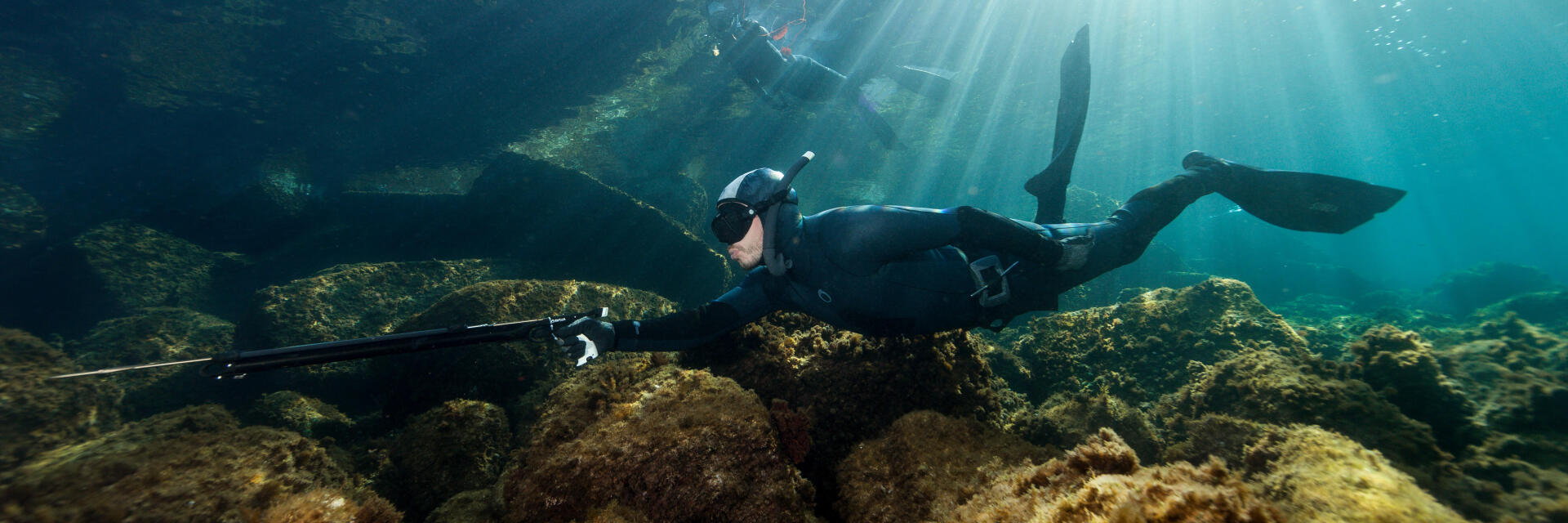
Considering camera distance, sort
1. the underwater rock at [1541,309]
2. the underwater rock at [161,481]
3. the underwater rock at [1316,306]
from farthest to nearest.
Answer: the underwater rock at [1316,306] < the underwater rock at [1541,309] < the underwater rock at [161,481]

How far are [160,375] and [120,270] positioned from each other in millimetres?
6254

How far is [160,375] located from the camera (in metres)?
6.60

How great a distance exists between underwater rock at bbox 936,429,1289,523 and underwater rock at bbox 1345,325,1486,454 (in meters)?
2.45

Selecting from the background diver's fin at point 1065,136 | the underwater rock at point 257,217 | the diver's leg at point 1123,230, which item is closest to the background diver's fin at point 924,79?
the background diver's fin at point 1065,136

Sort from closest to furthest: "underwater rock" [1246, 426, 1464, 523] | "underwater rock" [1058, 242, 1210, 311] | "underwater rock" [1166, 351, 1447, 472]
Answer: "underwater rock" [1246, 426, 1464, 523], "underwater rock" [1166, 351, 1447, 472], "underwater rock" [1058, 242, 1210, 311]

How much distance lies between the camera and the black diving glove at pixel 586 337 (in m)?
3.00

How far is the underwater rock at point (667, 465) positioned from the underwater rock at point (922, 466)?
10.3 inches

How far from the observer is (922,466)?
2041 millimetres

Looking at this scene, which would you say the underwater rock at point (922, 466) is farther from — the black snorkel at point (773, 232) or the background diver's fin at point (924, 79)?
the background diver's fin at point (924, 79)

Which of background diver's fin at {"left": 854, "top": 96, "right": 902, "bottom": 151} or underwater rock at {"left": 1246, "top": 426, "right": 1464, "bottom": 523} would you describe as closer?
underwater rock at {"left": 1246, "top": 426, "right": 1464, "bottom": 523}

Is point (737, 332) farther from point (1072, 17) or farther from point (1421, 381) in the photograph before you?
point (1072, 17)

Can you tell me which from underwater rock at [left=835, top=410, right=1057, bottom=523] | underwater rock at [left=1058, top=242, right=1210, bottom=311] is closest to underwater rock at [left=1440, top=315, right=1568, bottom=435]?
underwater rock at [left=835, top=410, right=1057, bottom=523]

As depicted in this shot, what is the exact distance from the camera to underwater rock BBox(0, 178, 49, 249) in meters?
10.5

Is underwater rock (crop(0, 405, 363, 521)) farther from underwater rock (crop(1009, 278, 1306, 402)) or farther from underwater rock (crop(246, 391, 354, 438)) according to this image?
underwater rock (crop(1009, 278, 1306, 402))
